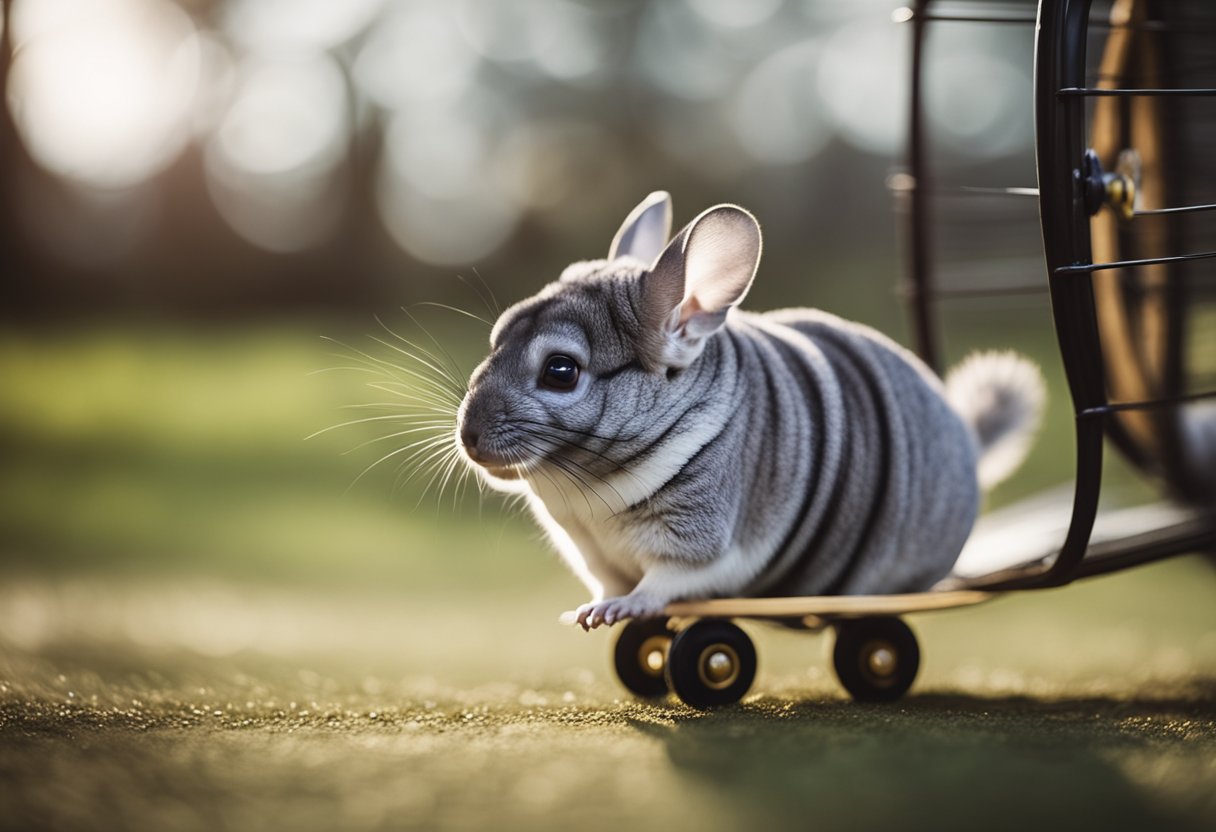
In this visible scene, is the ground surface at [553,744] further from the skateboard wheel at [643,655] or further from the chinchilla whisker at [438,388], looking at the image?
the chinchilla whisker at [438,388]

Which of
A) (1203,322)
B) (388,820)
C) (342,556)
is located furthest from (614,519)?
(342,556)

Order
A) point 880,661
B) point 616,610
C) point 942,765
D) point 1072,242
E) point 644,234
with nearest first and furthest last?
point 942,765, point 1072,242, point 616,610, point 880,661, point 644,234

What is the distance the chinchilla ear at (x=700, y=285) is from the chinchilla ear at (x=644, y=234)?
355mm

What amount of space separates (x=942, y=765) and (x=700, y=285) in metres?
0.87

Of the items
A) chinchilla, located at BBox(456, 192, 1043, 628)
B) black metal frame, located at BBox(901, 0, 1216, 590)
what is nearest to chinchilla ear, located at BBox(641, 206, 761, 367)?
chinchilla, located at BBox(456, 192, 1043, 628)

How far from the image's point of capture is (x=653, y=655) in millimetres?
2086

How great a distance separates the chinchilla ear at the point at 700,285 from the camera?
194 cm

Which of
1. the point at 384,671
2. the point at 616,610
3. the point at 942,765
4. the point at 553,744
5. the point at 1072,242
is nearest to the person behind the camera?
the point at 942,765

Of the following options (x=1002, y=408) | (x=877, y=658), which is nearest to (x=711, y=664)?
(x=877, y=658)

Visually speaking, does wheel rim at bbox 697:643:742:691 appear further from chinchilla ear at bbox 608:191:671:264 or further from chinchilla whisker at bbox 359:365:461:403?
Result: chinchilla ear at bbox 608:191:671:264

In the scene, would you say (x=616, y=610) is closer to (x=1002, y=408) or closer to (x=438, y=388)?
(x=438, y=388)

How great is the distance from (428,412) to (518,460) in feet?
1.04

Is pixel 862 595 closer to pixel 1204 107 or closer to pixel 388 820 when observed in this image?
pixel 388 820

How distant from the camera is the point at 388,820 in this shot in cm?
131
